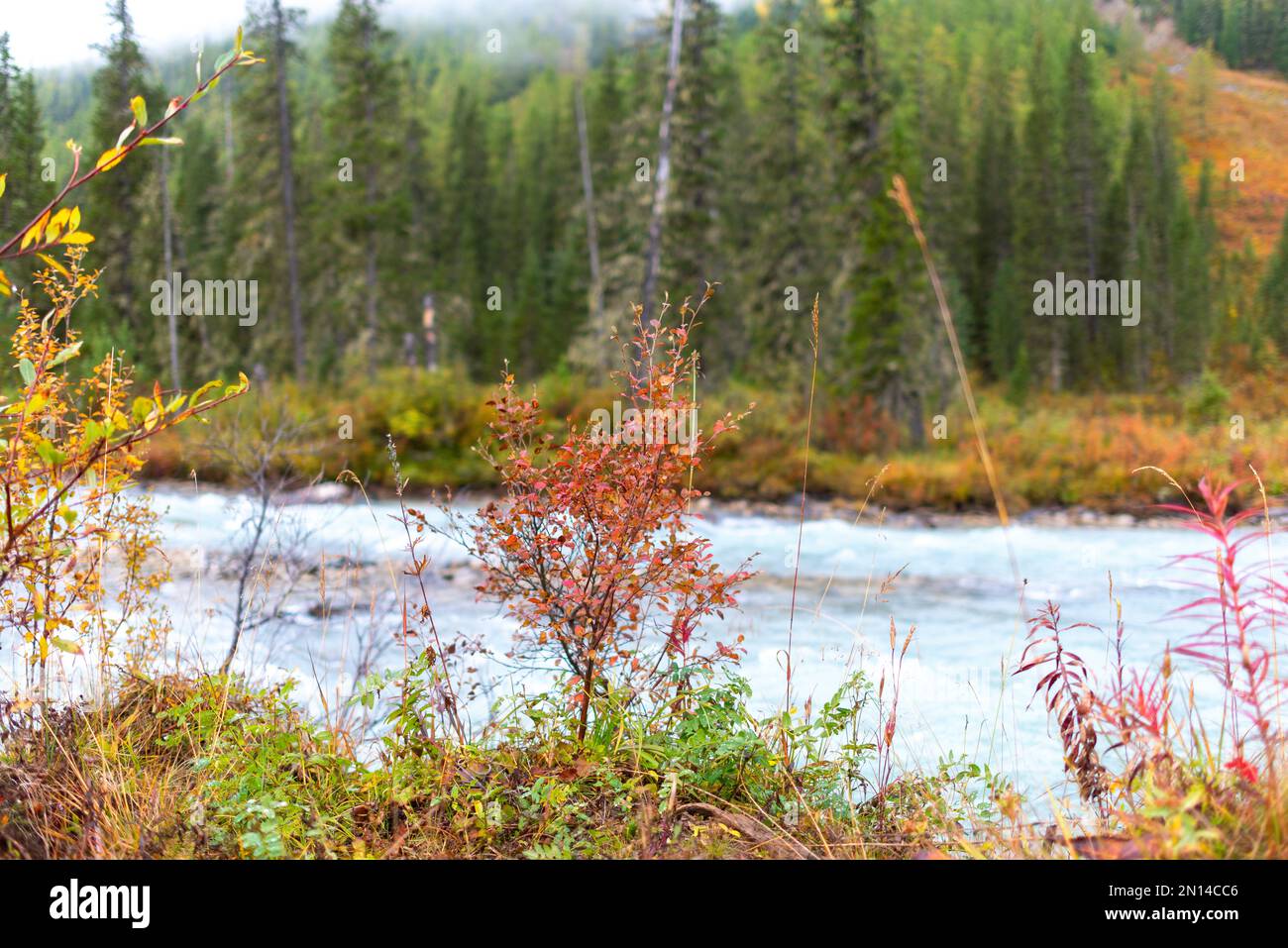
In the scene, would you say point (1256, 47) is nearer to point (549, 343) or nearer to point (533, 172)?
point (549, 343)

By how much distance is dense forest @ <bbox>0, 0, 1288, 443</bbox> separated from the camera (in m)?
23.5

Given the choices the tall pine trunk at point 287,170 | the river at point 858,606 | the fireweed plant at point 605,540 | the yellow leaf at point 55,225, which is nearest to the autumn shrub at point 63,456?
the yellow leaf at point 55,225

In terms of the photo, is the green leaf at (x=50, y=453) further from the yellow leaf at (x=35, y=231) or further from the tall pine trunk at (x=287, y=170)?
the tall pine trunk at (x=287, y=170)

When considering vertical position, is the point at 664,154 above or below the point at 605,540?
above

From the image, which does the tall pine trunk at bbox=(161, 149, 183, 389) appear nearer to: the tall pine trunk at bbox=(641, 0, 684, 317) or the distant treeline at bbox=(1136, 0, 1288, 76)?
the tall pine trunk at bbox=(641, 0, 684, 317)

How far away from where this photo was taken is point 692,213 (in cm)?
2464

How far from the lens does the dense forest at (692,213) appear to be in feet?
77.3

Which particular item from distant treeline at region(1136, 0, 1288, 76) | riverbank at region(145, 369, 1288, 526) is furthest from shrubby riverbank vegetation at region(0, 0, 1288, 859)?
distant treeline at region(1136, 0, 1288, 76)

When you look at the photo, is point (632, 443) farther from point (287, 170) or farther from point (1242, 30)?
point (1242, 30)

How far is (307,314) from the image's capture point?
31.2 m

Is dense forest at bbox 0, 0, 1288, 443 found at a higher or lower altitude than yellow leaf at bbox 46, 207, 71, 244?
higher

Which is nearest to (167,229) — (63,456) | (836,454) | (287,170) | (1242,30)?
(287,170)

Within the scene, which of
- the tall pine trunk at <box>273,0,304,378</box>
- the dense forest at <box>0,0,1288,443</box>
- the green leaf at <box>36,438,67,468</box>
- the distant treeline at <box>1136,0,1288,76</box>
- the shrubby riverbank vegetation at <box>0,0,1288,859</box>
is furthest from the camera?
the tall pine trunk at <box>273,0,304,378</box>

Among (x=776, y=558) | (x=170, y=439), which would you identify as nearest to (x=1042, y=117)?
(x=776, y=558)
